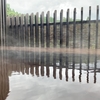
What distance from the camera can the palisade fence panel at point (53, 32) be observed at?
4836 millimetres

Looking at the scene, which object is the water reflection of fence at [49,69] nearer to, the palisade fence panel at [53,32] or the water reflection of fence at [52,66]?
the water reflection of fence at [52,66]

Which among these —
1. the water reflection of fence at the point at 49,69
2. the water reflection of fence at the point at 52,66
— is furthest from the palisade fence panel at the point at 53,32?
the water reflection of fence at the point at 49,69

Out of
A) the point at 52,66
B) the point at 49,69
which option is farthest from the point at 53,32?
the point at 49,69

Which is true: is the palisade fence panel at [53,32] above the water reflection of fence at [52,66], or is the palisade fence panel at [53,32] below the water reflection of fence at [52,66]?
above

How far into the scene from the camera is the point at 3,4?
630 centimetres

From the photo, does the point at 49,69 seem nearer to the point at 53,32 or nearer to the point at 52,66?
the point at 52,66

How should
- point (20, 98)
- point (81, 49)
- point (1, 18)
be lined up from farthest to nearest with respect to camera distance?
point (1, 18), point (81, 49), point (20, 98)

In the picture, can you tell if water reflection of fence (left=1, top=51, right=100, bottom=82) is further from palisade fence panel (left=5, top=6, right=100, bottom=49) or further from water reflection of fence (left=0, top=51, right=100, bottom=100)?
palisade fence panel (left=5, top=6, right=100, bottom=49)

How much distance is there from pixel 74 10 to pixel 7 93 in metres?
4.16

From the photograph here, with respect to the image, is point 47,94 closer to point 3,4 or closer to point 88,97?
point 88,97

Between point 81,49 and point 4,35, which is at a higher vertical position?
point 4,35

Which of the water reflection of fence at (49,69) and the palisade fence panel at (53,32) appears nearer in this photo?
the water reflection of fence at (49,69)

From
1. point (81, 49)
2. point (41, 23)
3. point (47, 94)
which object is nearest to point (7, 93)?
point (47, 94)

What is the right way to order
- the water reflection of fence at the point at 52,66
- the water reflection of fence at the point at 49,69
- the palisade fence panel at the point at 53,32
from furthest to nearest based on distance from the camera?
the palisade fence panel at the point at 53,32 < the water reflection of fence at the point at 52,66 < the water reflection of fence at the point at 49,69
